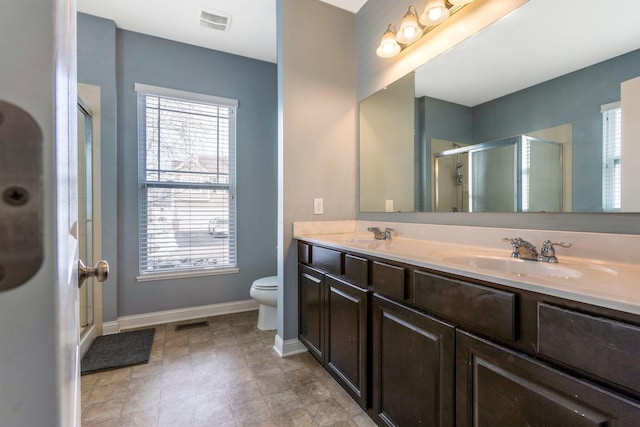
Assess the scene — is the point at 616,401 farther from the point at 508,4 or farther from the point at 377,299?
the point at 508,4

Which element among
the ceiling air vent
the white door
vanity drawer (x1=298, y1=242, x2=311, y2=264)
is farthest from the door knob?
the ceiling air vent

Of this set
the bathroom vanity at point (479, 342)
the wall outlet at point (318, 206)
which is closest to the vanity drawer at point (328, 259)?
the bathroom vanity at point (479, 342)

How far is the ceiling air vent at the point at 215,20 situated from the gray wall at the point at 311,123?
0.56 metres

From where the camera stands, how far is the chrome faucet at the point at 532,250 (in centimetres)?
113

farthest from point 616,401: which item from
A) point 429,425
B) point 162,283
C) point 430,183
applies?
point 162,283

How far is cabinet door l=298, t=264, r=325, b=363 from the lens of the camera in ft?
5.94

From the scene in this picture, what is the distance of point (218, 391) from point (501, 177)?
192cm

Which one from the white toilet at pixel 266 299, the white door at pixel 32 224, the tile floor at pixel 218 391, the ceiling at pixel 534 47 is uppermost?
the ceiling at pixel 534 47

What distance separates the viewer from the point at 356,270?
4.86 feet

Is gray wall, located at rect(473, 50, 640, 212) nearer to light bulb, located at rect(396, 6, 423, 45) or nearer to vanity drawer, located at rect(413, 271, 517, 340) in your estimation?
vanity drawer, located at rect(413, 271, 517, 340)

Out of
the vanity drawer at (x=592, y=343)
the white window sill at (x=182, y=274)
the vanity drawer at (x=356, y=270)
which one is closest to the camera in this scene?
the vanity drawer at (x=592, y=343)

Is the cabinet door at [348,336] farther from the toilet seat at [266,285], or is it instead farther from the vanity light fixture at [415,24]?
the vanity light fixture at [415,24]

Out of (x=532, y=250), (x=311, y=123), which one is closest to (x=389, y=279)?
(x=532, y=250)

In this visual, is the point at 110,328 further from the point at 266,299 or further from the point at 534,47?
the point at 534,47
